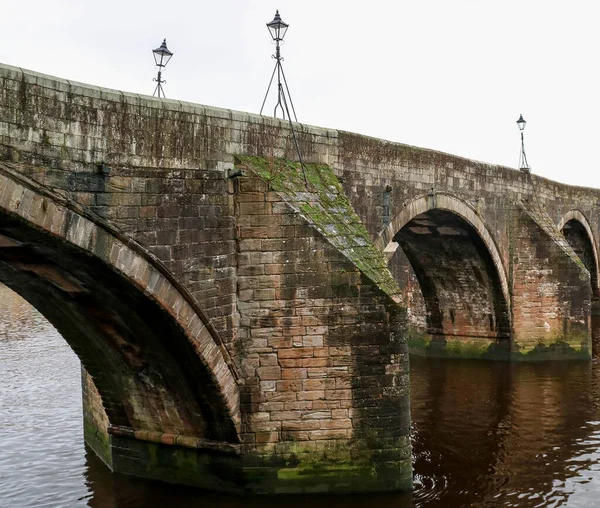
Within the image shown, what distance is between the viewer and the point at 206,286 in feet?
30.5

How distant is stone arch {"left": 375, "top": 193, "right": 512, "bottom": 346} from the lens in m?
18.7

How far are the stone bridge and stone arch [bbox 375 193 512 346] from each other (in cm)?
688

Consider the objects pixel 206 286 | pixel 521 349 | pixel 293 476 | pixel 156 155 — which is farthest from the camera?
pixel 521 349

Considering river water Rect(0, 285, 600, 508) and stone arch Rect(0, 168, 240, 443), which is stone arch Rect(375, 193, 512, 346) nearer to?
river water Rect(0, 285, 600, 508)

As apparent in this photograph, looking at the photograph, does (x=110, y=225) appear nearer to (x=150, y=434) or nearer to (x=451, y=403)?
(x=150, y=434)

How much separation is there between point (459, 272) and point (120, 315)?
1319 cm

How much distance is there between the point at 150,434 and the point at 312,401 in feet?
8.87

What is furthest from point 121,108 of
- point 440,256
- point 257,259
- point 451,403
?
point 440,256

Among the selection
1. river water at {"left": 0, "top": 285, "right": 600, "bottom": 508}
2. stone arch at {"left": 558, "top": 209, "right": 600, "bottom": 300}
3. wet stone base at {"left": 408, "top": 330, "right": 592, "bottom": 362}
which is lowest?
river water at {"left": 0, "top": 285, "right": 600, "bottom": 508}

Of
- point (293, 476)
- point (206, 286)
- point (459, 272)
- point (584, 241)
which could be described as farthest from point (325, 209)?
point (584, 241)

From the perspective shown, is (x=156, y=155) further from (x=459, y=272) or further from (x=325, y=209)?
(x=459, y=272)

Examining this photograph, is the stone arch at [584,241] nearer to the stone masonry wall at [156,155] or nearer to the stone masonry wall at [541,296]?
the stone masonry wall at [541,296]

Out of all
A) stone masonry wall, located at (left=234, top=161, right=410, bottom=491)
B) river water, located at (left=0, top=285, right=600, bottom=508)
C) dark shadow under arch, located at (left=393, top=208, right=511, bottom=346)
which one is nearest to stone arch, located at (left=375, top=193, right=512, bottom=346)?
dark shadow under arch, located at (left=393, top=208, right=511, bottom=346)

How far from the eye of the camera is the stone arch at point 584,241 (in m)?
28.6
